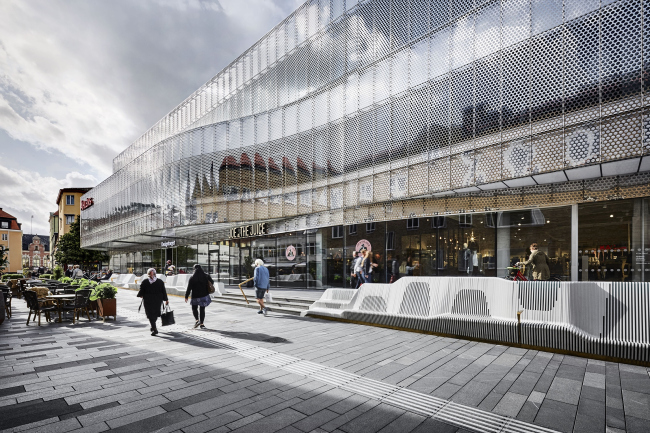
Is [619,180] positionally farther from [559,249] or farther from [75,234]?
[75,234]

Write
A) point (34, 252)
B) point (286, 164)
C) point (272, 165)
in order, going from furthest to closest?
point (34, 252) < point (272, 165) < point (286, 164)

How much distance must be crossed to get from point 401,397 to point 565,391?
2210 millimetres

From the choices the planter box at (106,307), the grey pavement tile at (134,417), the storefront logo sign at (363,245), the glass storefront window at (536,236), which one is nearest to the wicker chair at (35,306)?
the planter box at (106,307)

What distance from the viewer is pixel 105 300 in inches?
469

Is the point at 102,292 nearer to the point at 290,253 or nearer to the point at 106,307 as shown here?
the point at 106,307

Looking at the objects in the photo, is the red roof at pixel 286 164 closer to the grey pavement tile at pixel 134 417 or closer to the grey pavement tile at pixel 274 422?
the grey pavement tile at pixel 134 417

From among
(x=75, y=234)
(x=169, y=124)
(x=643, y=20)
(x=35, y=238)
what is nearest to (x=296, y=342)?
(x=643, y=20)

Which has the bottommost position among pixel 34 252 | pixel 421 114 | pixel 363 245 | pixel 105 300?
pixel 34 252

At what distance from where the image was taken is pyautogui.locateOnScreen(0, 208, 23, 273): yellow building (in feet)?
284

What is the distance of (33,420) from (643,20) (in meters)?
Answer: 13.8

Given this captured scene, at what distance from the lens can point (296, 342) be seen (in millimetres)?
7914

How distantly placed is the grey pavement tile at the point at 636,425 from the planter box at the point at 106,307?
1275 centimetres

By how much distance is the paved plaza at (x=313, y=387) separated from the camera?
13.1 ft

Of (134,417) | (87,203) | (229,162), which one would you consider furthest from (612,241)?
(87,203)
